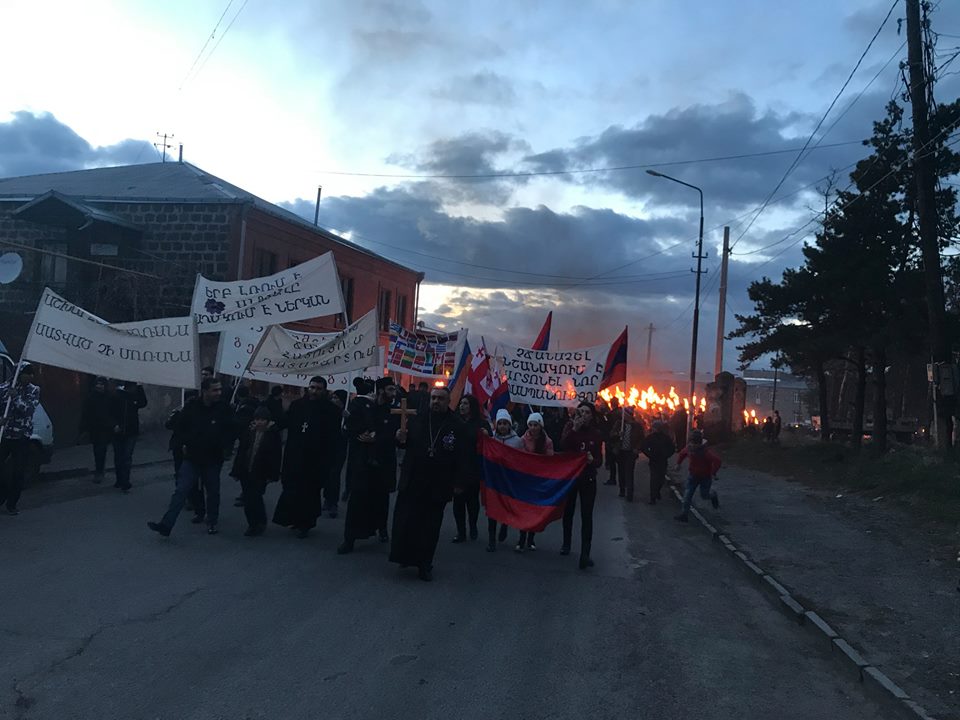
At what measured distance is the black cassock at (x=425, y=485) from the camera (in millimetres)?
8500

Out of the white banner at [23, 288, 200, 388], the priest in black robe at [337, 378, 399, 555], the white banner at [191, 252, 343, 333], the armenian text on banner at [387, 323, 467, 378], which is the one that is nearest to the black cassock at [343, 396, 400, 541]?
the priest in black robe at [337, 378, 399, 555]

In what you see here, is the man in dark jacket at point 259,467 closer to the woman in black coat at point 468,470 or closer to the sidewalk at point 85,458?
the woman in black coat at point 468,470

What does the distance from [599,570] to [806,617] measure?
98.5 inches

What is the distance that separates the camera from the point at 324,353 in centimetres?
1259

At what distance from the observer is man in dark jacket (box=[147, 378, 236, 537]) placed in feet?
32.2

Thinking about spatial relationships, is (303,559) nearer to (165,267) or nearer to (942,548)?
(942,548)

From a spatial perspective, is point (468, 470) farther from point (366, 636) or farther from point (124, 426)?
point (124, 426)

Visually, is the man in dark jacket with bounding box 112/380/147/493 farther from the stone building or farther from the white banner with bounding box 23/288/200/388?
the stone building

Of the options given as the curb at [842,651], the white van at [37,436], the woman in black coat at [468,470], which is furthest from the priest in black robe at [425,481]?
the white van at [37,436]

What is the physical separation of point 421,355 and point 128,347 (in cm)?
1016

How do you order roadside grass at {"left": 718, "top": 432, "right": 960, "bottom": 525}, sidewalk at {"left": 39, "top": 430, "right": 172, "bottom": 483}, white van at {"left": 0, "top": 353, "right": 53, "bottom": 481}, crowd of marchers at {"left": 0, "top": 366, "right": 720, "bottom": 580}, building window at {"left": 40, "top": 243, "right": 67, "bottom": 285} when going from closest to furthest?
crowd of marchers at {"left": 0, "top": 366, "right": 720, "bottom": 580}, white van at {"left": 0, "top": 353, "right": 53, "bottom": 481}, roadside grass at {"left": 718, "top": 432, "right": 960, "bottom": 525}, sidewalk at {"left": 39, "top": 430, "right": 172, "bottom": 483}, building window at {"left": 40, "top": 243, "right": 67, "bottom": 285}

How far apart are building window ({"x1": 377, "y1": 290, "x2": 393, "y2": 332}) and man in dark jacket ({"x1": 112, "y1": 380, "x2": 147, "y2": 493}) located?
28.7 m

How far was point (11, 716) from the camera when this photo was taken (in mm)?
4637

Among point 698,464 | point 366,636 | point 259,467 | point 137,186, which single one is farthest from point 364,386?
point 137,186
